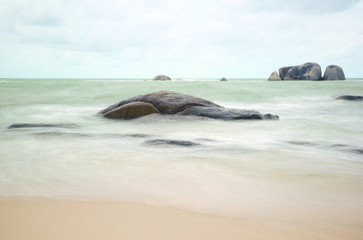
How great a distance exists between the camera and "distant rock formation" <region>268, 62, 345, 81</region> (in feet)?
156

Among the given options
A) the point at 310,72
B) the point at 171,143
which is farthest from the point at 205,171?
the point at 310,72

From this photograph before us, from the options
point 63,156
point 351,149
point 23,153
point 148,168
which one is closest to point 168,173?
point 148,168

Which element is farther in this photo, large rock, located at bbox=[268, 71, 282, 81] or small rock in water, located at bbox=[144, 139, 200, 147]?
large rock, located at bbox=[268, 71, 282, 81]

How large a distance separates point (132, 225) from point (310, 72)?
52.7 meters

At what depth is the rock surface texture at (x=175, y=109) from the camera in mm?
7992

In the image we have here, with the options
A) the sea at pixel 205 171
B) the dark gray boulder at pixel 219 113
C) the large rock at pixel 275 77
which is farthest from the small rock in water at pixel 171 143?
the large rock at pixel 275 77

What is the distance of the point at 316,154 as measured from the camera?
14.1 feet

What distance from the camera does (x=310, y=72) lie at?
4966 centimetres

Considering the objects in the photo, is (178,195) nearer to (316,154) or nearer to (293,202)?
(293,202)

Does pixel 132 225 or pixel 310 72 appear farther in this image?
pixel 310 72

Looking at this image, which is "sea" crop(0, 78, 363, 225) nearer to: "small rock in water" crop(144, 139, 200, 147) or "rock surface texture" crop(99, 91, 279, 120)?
"small rock in water" crop(144, 139, 200, 147)

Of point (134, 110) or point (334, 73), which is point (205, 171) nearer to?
point (134, 110)

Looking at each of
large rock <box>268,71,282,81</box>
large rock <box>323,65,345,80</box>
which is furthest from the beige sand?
large rock <box>268,71,282,81</box>

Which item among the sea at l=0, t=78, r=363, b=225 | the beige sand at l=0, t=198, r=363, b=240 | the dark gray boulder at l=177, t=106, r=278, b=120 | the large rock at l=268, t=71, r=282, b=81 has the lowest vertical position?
the sea at l=0, t=78, r=363, b=225
